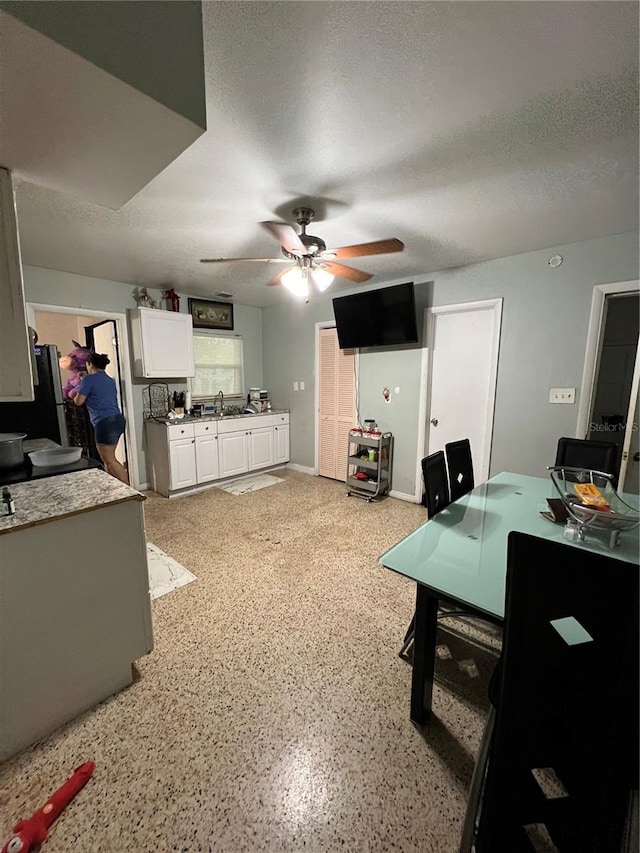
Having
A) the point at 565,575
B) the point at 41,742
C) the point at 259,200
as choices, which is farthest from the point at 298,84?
the point at 41,742

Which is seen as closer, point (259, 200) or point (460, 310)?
point (259, 200)

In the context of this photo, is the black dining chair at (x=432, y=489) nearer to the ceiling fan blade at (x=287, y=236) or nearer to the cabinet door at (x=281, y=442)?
the ceiling fan blade at (x=287, y=236)

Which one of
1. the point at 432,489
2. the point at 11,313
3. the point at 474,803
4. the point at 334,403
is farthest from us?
the point at 334,403

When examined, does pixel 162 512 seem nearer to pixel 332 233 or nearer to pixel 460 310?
pixel 332 233

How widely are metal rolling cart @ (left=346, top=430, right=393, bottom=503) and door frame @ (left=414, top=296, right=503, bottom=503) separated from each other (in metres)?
0.37

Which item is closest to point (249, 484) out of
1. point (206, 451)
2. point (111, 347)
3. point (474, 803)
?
point (206, 451)

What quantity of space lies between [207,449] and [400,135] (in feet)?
11.7

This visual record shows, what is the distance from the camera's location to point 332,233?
254cm

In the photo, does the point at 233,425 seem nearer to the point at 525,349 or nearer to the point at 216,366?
the point at 216,366

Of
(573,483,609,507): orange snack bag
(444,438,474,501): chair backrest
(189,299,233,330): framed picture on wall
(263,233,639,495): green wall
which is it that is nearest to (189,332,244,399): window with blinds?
(189,299,233,330): framed picture on wall

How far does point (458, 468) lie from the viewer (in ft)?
7.38

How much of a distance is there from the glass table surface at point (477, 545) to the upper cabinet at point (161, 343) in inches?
137

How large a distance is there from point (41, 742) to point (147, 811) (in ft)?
1.93

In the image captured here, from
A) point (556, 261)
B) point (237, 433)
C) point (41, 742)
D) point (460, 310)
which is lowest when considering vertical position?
point (41, 742)
